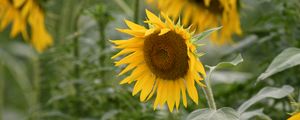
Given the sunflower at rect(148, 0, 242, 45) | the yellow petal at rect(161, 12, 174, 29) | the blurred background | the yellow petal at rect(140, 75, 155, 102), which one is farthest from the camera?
the sunflower at rect(148, 0, 242, 45)

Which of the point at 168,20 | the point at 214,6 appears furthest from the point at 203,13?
the point at 168,20

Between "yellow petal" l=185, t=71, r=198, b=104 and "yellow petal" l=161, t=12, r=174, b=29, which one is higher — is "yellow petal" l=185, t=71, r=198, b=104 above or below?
below

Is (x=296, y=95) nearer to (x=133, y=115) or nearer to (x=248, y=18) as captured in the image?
(x=133, y=115)

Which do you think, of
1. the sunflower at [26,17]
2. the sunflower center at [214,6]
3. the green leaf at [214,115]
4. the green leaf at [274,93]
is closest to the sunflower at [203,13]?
the sunflower center at [214,6]

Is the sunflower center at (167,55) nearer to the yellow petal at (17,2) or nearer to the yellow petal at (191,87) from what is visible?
the yellow petal at (191,87)

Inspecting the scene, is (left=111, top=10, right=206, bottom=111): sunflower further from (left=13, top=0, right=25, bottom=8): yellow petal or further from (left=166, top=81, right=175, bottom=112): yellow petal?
(left=13, top=0, right=25, bottom=8): yellow petal

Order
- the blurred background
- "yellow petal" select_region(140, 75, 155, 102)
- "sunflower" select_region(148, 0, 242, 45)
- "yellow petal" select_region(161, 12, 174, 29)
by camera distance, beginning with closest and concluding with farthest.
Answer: "yellow petal" select_region(161, 12, 174, 29)
"yellow petal" select_region(140, 75, 155, 102)
the blurred background
"sunflower" select_region(148, 0, 242, 45)

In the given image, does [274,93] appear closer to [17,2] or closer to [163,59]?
[163,59]

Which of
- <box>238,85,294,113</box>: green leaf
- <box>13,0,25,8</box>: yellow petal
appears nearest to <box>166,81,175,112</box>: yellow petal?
<box>238,85,294,113</box>: green leaf
